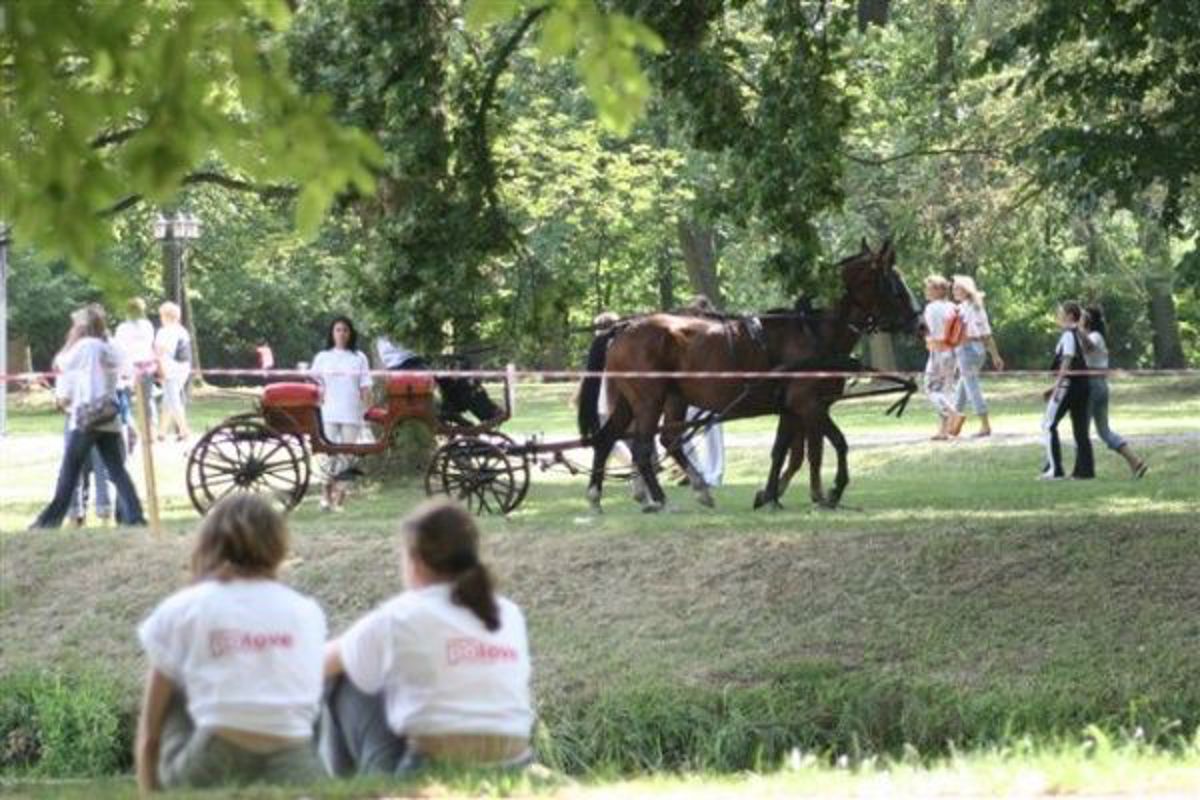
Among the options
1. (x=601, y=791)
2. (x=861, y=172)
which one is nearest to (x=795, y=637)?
(x=601, y=791)

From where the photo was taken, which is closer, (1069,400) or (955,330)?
(1069,400)

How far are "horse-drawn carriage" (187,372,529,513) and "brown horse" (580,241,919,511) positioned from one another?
0.91 metres

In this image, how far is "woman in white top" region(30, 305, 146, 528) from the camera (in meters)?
20.1

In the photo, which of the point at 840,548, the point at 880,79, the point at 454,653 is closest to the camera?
the point at 454,653

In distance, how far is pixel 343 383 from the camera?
71.8 ft

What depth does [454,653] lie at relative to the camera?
8.35 meters

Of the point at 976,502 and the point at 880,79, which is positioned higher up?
the point at 880,79

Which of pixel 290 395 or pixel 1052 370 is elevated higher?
pixel 290 395

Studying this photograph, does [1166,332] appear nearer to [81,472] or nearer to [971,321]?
[971,321]

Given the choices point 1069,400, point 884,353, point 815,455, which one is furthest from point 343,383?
point 884,353

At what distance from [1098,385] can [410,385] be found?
6576 mm

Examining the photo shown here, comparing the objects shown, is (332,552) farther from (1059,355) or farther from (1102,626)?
(1059,355)

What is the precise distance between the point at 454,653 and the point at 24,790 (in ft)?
17.0

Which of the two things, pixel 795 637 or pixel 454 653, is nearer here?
pixel 454 653
